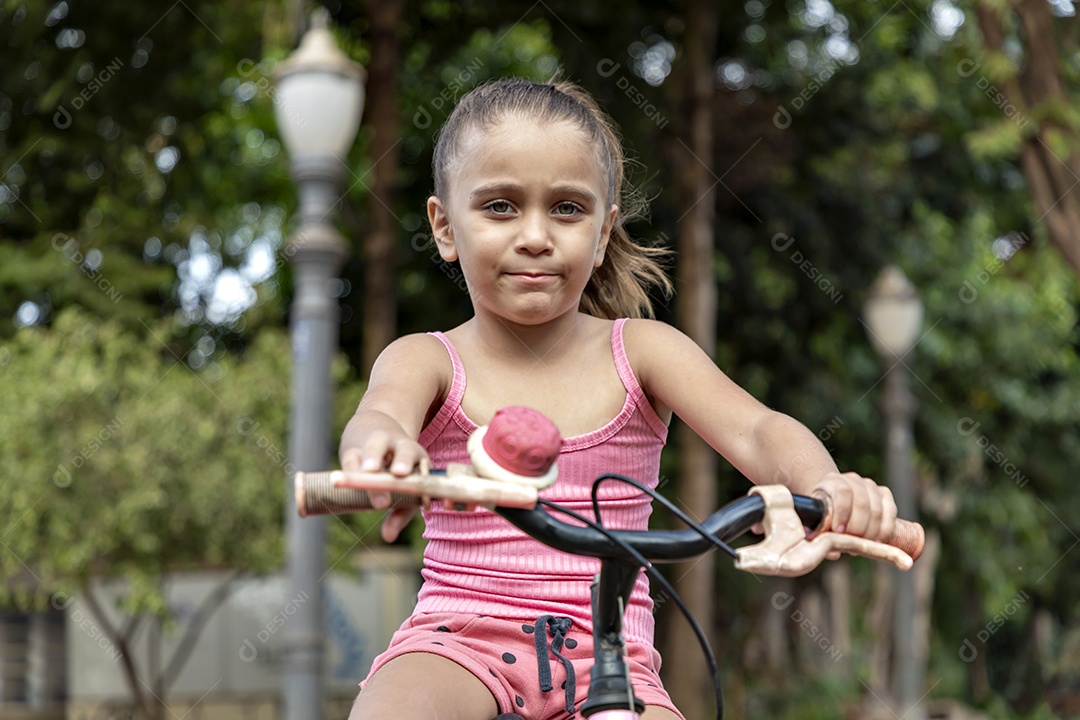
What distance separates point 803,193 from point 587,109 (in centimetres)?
1115

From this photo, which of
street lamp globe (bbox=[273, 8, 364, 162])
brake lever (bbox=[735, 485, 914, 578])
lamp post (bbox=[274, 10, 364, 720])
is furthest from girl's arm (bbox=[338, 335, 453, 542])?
street lamp globe (bbox=[273, 8, 364, 162])

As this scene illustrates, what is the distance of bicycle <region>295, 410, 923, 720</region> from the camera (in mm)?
1451

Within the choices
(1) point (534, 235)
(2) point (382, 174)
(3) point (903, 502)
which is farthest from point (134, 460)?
(1) point (534, 235)

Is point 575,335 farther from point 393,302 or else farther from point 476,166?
point 393,302

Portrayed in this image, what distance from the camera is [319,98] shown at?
641 cm

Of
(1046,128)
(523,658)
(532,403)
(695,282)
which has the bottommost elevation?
(523,658)

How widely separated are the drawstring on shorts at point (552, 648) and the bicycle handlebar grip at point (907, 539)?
520 mm

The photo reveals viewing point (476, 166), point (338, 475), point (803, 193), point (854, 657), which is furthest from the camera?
point (854, 657)

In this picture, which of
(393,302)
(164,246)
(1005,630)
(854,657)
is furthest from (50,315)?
(1005,630)

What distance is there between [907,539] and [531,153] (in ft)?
2.56

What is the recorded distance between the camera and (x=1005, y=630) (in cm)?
2558

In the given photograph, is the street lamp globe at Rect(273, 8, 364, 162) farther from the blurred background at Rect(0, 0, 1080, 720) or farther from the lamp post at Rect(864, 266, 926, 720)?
the lamp post at Rect(864, 266, 926, 720)

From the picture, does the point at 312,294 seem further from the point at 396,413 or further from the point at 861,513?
the point at 861,513

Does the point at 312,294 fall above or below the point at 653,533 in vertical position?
above
